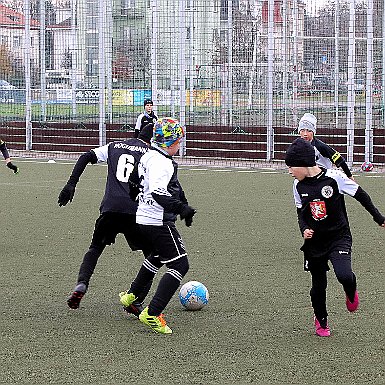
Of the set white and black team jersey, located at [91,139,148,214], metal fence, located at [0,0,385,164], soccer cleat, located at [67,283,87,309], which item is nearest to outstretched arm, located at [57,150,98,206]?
white and black team jersey, located at [91,139,148,214]

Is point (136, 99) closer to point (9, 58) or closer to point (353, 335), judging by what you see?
point (9, 58)

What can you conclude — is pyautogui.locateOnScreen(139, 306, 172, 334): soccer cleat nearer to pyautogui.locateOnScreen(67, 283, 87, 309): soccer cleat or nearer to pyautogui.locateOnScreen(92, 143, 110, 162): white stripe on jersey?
pyautogui.locateOnScreen(67, 283, 87, 309): soccer cleat

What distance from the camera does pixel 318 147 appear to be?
11891mm

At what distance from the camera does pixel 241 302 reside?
8.84 m

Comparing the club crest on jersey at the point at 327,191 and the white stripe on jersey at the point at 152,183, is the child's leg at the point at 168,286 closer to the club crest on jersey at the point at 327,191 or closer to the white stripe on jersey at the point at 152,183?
the white stripe on jersey at the point at 152,183

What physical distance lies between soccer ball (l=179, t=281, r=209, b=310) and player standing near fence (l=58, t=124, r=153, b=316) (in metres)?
0.32

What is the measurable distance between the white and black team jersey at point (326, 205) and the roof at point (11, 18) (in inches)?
976

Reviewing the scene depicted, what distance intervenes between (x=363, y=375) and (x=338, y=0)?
72.9 ft

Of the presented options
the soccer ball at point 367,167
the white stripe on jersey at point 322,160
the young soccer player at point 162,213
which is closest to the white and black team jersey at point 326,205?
the young soccer player at point 162,213

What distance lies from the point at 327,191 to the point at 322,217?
0.20 meters

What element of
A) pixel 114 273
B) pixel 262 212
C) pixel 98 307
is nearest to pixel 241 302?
pixel 98 307

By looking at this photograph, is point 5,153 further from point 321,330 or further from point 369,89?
point 369,89

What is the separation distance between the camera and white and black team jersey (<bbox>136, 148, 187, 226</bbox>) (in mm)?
7590

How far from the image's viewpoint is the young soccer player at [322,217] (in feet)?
24.5
